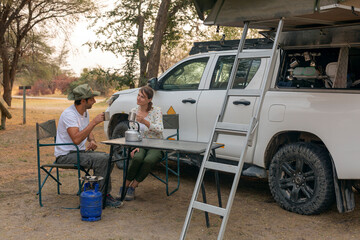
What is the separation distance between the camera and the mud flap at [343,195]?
5.18 m

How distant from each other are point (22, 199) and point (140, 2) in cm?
920

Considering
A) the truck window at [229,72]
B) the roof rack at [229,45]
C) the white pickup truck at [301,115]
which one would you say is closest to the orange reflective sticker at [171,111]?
the white pickup truck at [301,115]

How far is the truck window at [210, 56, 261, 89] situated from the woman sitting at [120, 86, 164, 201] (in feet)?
3.28

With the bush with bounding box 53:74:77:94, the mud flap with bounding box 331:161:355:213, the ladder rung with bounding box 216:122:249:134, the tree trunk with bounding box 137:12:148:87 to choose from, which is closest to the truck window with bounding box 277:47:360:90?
the mud flap with bounding box 331:161:355:213

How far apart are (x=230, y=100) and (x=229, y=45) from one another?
37.5 inches

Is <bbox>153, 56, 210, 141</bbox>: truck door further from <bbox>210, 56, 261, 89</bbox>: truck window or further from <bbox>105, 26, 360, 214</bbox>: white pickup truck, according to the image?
<bbox>210, 56, 261, 89</bbox>: truck window

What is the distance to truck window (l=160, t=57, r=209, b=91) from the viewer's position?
7.03m

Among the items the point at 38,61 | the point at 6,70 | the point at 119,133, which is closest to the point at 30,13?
the point at 6,70

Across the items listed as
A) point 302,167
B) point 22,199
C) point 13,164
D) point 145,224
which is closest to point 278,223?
point 302,167

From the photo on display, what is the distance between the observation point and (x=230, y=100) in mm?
6305

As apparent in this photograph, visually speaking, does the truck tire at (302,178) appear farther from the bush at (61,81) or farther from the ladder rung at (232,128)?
the bush at (61,81)

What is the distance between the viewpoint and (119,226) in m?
5.07

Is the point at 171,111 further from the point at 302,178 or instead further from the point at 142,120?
the point at 302,178

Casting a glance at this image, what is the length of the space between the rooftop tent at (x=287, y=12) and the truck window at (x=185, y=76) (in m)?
1.48
